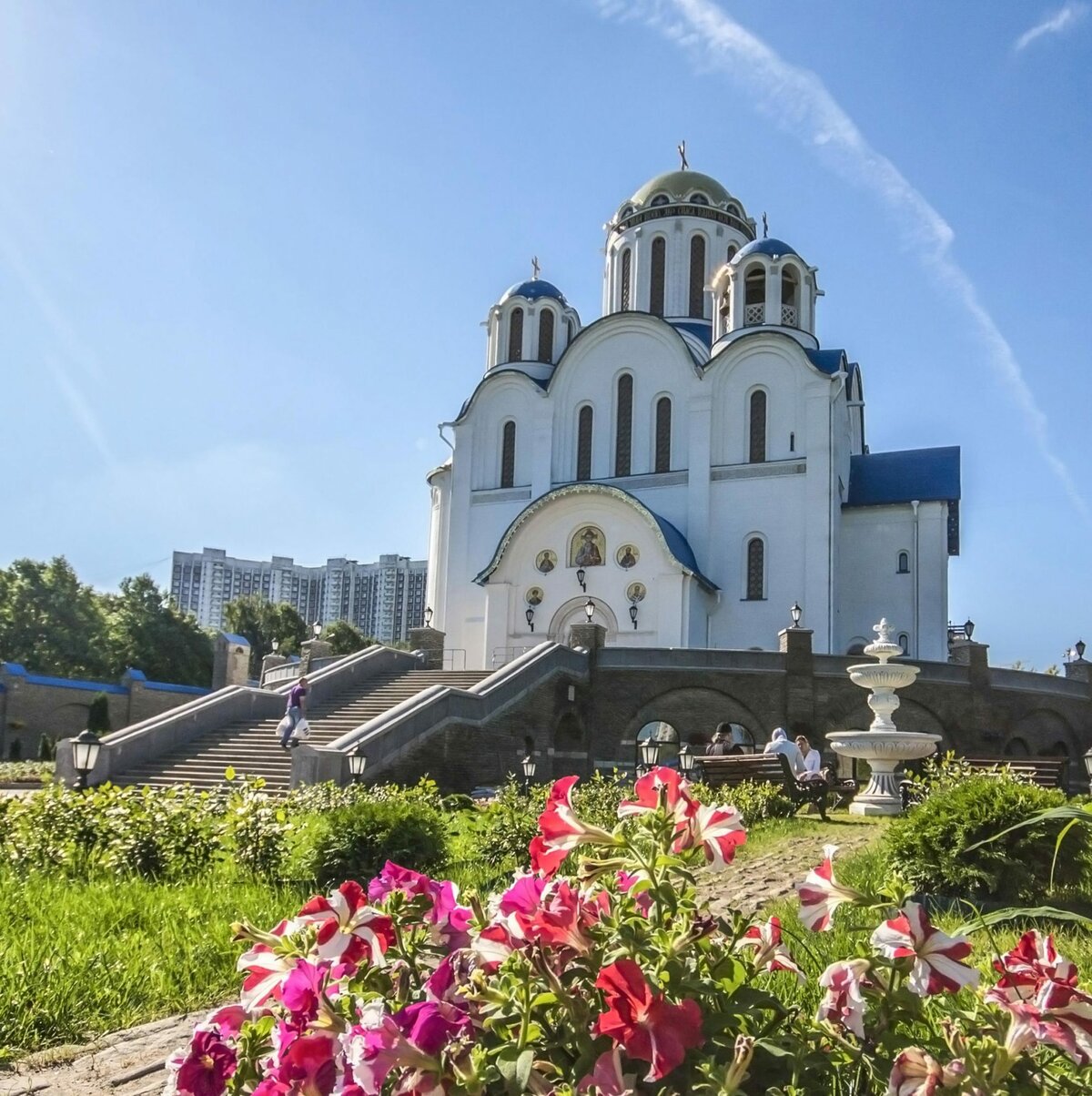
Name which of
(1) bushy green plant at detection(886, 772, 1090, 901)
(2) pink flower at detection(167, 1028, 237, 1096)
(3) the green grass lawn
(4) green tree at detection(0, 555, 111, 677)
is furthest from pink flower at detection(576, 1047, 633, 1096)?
(4) green tree at detection(0, 555, 111, 677)

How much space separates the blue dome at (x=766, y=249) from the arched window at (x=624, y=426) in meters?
4.60

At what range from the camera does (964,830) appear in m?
6.86

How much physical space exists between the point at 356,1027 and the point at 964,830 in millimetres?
5923

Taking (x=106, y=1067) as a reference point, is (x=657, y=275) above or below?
above

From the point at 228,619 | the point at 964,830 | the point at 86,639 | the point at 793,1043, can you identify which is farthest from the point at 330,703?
the point at 228,619

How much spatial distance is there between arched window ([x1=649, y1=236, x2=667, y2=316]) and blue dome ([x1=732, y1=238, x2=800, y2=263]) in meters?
3.96

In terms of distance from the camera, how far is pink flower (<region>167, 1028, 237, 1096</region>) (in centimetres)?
190

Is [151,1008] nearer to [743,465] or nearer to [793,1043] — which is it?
[793,1043]

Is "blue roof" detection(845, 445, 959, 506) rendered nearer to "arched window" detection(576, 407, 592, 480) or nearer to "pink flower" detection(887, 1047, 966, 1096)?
"arched window" detection(576, 407, 592, 480)

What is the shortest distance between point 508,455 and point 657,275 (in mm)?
7886

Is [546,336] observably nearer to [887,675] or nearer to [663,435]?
[663,435]

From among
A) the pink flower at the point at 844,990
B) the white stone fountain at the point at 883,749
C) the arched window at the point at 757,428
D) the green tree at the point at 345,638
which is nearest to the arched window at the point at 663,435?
the arched window at the point at 757,428

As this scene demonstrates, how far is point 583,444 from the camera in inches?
1197

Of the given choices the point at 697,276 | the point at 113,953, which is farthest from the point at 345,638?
the point at 113,953
